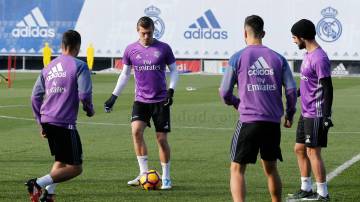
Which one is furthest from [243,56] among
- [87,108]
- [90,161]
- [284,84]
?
[90,161]

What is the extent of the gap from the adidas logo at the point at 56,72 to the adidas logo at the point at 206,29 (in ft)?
150

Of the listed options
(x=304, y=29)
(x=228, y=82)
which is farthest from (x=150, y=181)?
(x=228, y=82)

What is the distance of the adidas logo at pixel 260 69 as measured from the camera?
28.8 ft

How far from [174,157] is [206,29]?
4115 centimetres

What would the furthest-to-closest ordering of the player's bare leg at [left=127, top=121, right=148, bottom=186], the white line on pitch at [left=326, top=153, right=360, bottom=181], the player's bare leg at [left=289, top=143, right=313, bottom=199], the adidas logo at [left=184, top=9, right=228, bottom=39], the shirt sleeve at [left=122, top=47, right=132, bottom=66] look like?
1. the adidas logo at [left=184, top=9, right=228, bottom=39]
2. the white line on pitch at [left=326, top=153, right=360, bottom=181]
3. the shirt sleeve at [left=122, top=47, right=132, bottom=66]
4. the player's bare leg at [left=127, top=121, right=148, bottom=186]
5. the player's bare leg at [left=289, top=143, right=313, bottom=199]

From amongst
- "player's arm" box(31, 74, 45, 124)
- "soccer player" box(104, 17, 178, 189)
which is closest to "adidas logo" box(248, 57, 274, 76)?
"player's arm" box(31, 74, 45, 124)

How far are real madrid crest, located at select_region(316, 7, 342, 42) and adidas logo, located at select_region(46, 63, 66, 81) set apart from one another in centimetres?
4537

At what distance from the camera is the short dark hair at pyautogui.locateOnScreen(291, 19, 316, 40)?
33.6 ft

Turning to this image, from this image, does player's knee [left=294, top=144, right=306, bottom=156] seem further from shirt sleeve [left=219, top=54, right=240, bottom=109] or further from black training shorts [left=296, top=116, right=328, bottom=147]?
shirt sleeve [left=219, top=54, right=240, bottom=109]

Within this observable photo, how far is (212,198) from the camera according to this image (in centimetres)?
1074

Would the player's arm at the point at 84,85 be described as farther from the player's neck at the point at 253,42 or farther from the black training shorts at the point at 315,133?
the black training shorts at the point at 315,133

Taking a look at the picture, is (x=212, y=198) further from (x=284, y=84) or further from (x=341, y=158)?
(x=341, y=158)

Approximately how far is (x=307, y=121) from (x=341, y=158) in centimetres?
433

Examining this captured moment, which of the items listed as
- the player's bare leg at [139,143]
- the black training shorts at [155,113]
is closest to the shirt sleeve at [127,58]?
the black training shorts at [155,113]
